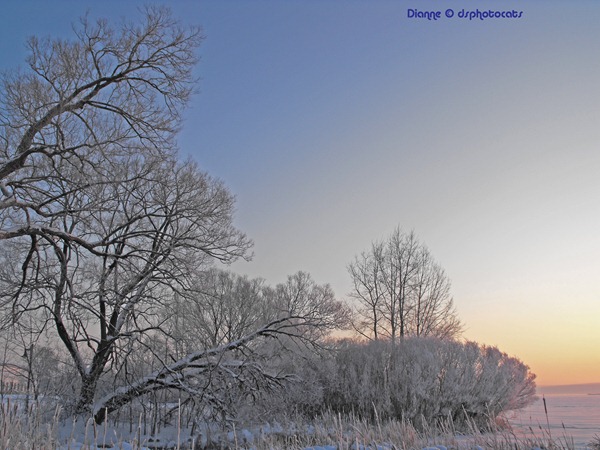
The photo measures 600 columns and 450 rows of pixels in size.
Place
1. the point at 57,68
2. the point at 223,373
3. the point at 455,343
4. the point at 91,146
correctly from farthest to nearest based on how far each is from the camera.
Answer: the point at 455,343, the point at 223,373, the point at 91,146, the point at 57,68

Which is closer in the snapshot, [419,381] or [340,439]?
[340,439]

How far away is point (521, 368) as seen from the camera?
26.3 m

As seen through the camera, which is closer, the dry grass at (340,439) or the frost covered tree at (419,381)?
the dry grass at (340,439)

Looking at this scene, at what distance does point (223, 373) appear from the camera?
599 inches

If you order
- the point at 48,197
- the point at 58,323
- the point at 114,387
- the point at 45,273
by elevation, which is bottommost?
the point at 114,387

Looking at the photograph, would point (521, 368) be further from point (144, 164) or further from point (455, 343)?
point (144, 164)

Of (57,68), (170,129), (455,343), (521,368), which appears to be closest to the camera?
(57,68)

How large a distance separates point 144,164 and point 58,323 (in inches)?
235

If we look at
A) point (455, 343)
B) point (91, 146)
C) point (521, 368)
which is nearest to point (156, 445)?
point (91, 146)

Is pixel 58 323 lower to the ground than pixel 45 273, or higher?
lower

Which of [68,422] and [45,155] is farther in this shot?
[68,422]

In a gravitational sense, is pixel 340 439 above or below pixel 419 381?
below

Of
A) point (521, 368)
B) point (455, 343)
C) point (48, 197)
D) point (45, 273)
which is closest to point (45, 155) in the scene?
point (48, 197)

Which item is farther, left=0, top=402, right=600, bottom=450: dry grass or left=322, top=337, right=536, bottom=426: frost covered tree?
left=322, top=337, right=536, bottom=426: frost covered tree
